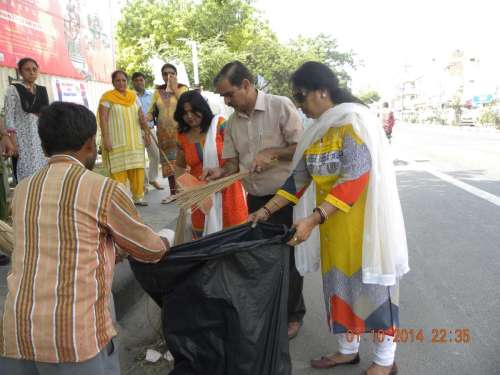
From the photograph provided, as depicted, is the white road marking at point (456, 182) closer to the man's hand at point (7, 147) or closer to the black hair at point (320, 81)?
the black hair at point (320, 81)

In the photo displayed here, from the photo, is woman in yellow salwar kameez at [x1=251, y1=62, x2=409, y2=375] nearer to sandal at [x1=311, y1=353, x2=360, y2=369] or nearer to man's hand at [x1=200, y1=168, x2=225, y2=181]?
sandal at [x1=311, y1=353, x2=360, y2=369]

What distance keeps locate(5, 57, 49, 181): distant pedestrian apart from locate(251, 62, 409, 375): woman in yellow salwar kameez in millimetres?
2948

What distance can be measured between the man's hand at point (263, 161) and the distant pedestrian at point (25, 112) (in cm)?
251

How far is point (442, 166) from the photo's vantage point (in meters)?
9.91

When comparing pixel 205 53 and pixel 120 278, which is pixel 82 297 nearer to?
pixel 120 278

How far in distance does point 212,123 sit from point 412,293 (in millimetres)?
2009

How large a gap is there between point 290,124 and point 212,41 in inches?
888

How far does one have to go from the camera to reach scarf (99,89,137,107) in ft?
17.0

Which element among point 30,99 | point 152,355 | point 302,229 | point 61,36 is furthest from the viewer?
point 61,36

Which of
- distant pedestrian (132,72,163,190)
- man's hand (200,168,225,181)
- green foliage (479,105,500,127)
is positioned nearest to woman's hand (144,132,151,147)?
distant pedestrian (132,72,163,190)

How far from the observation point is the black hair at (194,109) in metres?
3.05

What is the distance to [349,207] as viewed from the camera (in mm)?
1995

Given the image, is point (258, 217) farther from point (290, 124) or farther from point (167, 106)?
point (167, 106)

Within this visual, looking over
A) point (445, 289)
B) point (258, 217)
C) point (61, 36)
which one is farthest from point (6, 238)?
point (61, 36)
